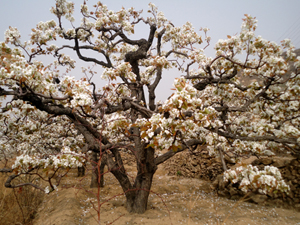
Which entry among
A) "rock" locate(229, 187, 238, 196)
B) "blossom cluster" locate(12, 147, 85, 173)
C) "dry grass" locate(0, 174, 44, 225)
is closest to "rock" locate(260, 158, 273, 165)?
"rock" locate(229, 187, 238, 196)

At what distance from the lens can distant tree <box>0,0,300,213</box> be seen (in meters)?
3.22

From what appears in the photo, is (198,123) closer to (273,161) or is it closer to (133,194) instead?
(133,194)

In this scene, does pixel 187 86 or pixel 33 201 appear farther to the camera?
pixel 33 201

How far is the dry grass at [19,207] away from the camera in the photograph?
4373mm

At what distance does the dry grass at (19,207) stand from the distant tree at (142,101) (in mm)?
1595

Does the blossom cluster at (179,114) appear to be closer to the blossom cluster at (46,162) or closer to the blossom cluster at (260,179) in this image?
the blossom cluster at (260,179)

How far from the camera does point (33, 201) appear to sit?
548 cm

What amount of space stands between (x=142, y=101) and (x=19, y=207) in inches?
193

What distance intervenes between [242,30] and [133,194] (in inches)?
225

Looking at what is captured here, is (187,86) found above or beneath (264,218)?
above

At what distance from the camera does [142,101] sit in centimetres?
Answer: 589

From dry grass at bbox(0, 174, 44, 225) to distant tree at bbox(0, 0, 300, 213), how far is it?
5.23ft

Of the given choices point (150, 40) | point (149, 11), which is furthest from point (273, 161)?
point (149, 11)

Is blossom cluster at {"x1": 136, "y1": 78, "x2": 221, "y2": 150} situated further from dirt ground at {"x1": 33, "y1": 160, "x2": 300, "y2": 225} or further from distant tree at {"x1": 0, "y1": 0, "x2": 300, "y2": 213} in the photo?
dirt ground at {"x1": 33, "y1": 160, "x2": 300, "y2": 225}
